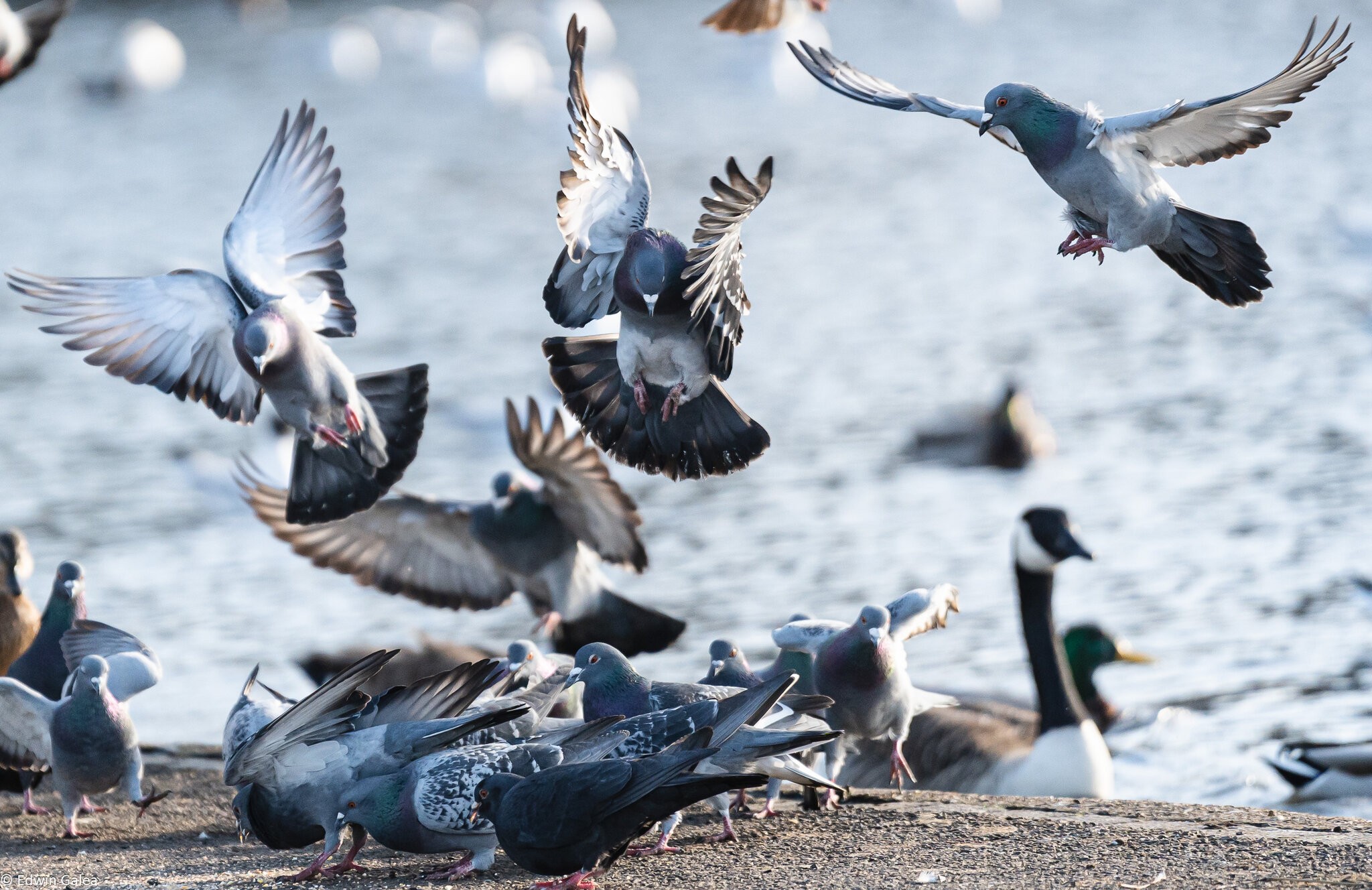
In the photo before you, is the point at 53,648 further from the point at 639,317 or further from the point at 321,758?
the point at 639,317

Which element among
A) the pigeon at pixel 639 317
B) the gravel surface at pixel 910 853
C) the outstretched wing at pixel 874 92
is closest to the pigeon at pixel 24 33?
the pigeon at pixel 639 317

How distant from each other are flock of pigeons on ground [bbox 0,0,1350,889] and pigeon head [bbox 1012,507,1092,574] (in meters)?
0.17

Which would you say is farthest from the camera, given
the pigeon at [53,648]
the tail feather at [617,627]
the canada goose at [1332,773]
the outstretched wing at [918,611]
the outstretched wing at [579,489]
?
the tail feather at [617,627]

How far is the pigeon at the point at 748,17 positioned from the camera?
636cm

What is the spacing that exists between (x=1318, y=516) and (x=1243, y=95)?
6267mm

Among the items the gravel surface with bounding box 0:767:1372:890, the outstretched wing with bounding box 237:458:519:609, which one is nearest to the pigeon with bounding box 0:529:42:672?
the outstretched wing with bounding box 237:458:519:609

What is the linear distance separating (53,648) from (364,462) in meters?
1.41

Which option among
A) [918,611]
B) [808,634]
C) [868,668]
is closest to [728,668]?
[808,634]

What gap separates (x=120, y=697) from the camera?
564cm

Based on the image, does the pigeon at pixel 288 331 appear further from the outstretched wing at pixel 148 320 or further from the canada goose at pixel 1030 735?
the canada goose at pixel 1030 735

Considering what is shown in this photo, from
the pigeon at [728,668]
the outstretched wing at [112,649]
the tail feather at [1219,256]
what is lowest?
the outstretched wing at [112,649]

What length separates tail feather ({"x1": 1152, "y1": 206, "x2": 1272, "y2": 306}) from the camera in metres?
4.97

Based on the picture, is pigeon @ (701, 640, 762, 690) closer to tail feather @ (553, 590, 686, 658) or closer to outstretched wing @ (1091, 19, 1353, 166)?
tail feather @ (553, 590, 686, 658)

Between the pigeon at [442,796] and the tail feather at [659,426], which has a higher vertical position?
the tail feather at [659,426]
